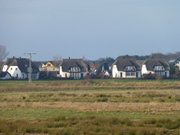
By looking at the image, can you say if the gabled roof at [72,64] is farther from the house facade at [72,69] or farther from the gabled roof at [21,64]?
the gabled roof at [21,64]

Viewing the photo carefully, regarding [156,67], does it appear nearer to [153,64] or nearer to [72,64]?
[153,64]

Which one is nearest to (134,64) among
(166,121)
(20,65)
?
(20,65)

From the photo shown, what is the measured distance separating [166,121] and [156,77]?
94684 millimetres

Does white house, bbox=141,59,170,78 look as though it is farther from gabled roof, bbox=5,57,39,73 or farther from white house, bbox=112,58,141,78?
gabled roof, bbox=5,57,39,73

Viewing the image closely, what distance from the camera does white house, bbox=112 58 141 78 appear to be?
157500 millimetres

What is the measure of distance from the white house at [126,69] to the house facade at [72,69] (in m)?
9.43

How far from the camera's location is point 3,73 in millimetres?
141000

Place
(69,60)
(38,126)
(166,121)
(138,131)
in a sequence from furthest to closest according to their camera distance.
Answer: (69,60)
(166,121)
(38,126)
(138,131)

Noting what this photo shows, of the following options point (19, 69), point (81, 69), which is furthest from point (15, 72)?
point (81, 69)

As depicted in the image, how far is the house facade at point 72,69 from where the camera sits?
15962 cm

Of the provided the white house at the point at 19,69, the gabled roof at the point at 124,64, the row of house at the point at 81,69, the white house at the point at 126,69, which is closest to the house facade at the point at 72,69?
the row of house at the point at 81,69

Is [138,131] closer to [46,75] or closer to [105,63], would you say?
[46,75]

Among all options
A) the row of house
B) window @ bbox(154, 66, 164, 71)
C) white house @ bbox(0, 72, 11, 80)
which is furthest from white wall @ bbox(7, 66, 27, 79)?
window @ bbox(154, 66, 164, 71)

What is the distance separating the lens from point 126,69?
6206 inches
